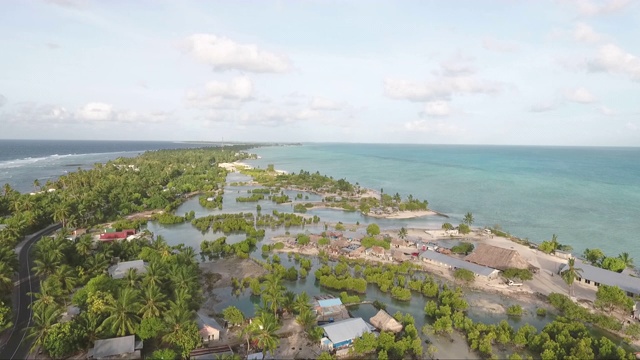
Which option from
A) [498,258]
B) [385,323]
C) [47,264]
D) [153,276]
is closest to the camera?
[385,323]

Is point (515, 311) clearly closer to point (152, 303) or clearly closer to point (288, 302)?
point (288, 302)

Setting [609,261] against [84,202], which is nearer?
[609,261]

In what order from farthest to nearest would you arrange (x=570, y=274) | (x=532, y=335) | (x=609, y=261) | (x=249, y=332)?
(x=609, y=261) → (x=570, y=274) → (x=532, y=335) → (x=249, y=332)

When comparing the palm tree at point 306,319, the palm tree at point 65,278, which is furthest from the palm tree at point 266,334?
the palm tree at point 65,278

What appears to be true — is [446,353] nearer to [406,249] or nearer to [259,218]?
[406,249]

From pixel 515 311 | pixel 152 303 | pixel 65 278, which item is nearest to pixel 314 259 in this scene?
pixel 152 303

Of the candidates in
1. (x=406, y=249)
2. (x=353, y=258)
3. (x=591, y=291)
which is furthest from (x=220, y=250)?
(x=591, y=291)

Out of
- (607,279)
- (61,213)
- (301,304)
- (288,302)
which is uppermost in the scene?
(61,213)
